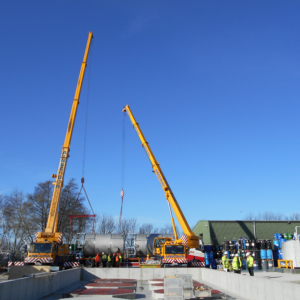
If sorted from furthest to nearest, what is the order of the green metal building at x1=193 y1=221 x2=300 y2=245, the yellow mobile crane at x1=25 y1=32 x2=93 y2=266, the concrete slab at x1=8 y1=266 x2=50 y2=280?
1. the green metal building at x1=193 y1=221 x2=300 y2=245
2. the yellow mobile crane at x1=25 y1=32 x2=93 y2=266
3. the concrete slab at x1=8 y1=266 x2=50 y2=280

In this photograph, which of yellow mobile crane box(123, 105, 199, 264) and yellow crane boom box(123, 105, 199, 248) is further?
yellow crane boom box(123, 105, 199, 248)

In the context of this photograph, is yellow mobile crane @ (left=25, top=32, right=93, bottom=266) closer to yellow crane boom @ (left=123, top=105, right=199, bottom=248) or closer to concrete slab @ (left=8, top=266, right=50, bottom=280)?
concrete slab @ (left=8, top=266, right=50, bottom=280)

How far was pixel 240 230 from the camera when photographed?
48.8 metres

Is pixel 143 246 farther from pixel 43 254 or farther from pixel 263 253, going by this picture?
pixel 43 254

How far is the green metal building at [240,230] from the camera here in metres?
48.8

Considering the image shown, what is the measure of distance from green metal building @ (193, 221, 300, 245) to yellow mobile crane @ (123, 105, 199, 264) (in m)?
16.8

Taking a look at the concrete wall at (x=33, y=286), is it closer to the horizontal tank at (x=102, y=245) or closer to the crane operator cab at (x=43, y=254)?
the crane operator cab at (x=43, y=254)

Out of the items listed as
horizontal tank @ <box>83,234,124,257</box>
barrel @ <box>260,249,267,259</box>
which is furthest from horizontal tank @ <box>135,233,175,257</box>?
barrel @ <box>260,249,267,259</box>

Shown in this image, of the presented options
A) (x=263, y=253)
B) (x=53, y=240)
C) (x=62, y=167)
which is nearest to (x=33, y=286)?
(x=53, y=240)

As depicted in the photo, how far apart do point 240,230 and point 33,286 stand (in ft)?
129

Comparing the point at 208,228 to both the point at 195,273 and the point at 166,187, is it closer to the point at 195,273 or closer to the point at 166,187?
the point at 166,187

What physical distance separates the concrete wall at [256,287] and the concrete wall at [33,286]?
9.38m

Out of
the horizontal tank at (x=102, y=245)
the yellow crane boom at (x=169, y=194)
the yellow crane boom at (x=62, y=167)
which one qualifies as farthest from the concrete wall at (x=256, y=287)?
the horizontal tank at (x=102, y=245)

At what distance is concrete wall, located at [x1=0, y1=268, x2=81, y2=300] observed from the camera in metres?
11.7
